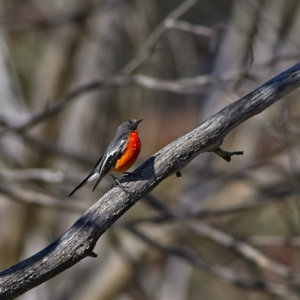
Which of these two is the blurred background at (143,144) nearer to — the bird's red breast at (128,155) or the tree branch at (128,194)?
the bird's red breast at (128,155)

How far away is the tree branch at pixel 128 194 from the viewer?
3039mm

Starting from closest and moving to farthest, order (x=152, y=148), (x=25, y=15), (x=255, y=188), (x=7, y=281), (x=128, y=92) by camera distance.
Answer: (x=7, y=281), (x=255, y=188), (x=152, y=148), (x=128, y=92), (x=25, y=15)

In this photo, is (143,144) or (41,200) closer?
(41,200)

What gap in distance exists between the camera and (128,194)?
3178 mm

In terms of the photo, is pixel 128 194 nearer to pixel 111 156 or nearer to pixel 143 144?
pixel 111 156

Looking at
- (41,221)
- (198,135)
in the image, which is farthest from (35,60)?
(198,135)

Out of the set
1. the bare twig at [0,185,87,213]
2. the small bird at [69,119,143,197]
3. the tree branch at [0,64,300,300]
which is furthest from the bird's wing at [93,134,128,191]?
the bare twig at [0,185,87,213]

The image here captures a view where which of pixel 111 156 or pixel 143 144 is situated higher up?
pixel 143 144

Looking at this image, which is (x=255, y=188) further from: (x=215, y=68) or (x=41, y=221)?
(x=41, y=221)

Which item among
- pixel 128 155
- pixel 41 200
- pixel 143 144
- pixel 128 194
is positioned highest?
pixel 143 144

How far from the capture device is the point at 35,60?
448 inches

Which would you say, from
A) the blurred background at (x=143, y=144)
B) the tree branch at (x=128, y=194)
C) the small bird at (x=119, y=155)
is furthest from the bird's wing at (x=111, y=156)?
the blurred background at (x=143, y=144)

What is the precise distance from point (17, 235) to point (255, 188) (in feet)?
11.5

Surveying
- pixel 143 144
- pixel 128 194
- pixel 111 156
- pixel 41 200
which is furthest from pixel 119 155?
pixel 143 144
